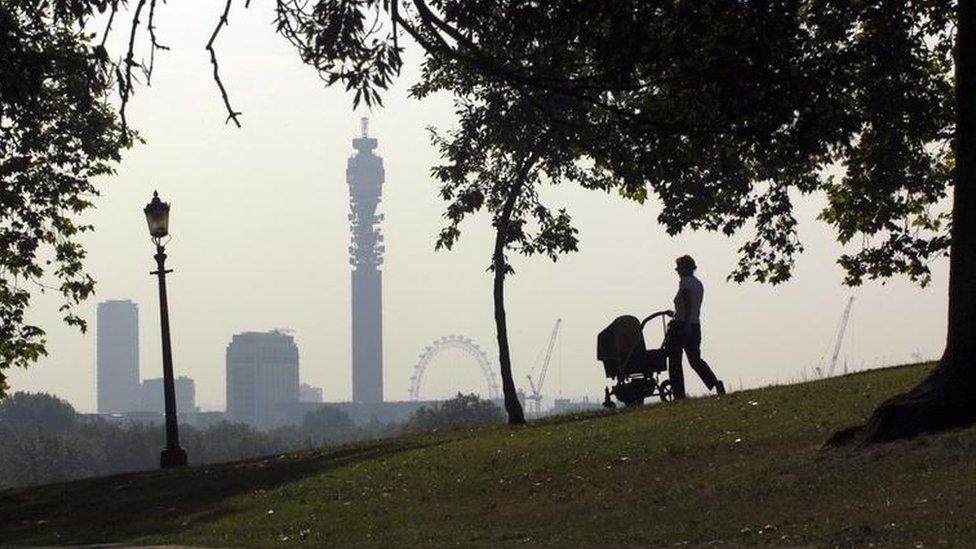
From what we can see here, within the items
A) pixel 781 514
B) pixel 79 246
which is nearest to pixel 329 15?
pixel 781 514

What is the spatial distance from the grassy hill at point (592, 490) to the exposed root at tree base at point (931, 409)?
1.45 ft

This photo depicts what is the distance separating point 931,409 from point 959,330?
0.94 meters

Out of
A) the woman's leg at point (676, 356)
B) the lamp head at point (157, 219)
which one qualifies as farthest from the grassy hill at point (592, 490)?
the lamp head at point (157, 219)

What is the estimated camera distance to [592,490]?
21.3 metres

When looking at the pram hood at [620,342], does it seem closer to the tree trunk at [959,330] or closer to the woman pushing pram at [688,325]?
the woman pushing pram at [688,325]

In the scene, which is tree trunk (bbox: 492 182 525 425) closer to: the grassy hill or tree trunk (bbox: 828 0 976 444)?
the grassy hill

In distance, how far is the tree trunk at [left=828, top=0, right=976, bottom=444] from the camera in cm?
2027

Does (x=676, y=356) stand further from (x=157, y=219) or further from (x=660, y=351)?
(x=157, y=219)

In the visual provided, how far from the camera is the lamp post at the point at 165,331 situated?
33.2 m

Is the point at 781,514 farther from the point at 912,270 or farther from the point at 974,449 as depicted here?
the point at 912,270

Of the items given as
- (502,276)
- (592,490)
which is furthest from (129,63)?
(502,276)

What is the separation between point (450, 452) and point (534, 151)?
1232cm

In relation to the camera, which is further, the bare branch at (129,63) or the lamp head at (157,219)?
the lamp head at (157,219)

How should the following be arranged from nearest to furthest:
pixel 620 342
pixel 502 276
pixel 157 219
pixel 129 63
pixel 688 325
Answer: pixel 129 63, pixel 688 325, pixel 620 342, pixel 157 219, pixel 502 276
